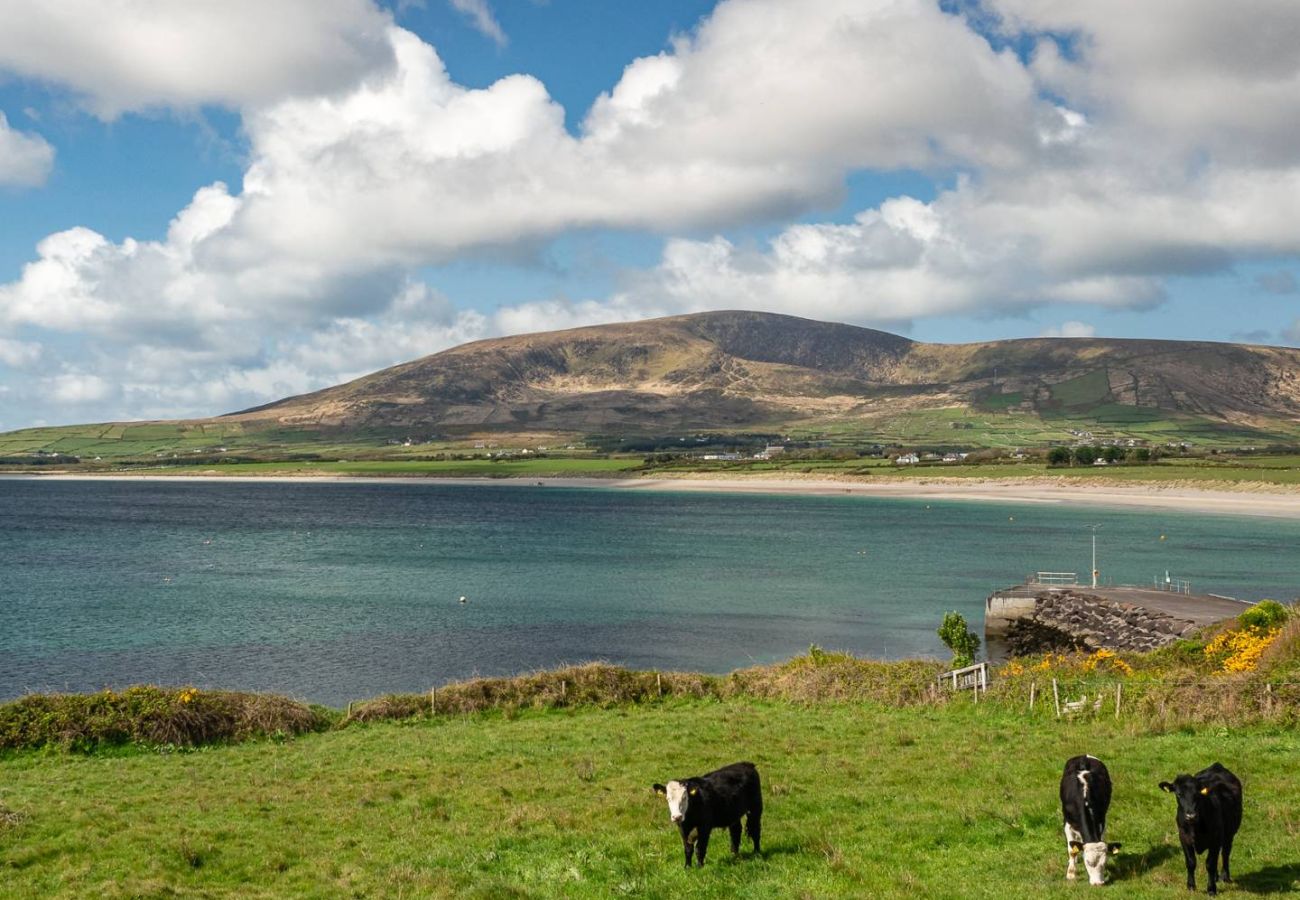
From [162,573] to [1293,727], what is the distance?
89266 millimetres

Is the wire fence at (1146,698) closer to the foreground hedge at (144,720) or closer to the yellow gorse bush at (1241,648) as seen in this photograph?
the yellow gorse bush at (1241,648)

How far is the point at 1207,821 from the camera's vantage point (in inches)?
506

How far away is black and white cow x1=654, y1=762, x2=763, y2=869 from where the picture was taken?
1440cm

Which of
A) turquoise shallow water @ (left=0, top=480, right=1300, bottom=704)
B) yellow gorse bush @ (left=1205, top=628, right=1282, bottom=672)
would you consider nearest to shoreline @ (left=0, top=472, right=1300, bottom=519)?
turquoise shallow water @ (left=0, top=480, right=1300, bottom=704)

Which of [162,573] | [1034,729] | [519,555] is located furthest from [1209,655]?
[162,573]

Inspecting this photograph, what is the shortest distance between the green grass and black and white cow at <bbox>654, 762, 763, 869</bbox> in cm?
44

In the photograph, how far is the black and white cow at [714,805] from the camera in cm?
1440

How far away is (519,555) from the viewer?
102000 millimetres

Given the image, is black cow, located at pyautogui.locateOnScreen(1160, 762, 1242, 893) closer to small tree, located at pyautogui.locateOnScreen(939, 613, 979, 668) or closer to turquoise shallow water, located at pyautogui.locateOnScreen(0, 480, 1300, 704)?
small tree, located at pyautogui.locateOnScreen(939, 613, 979, 668)

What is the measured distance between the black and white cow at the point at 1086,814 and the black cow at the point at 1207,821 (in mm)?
1058

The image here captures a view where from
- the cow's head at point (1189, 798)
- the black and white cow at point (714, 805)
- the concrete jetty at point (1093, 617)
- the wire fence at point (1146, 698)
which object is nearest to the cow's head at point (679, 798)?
the black and white cow at point (714, 805)

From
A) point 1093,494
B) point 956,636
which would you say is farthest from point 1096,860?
point 1093,494

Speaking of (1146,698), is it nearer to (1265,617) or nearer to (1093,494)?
(1265,617)

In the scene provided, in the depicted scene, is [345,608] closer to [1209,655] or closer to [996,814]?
[1209,655]
